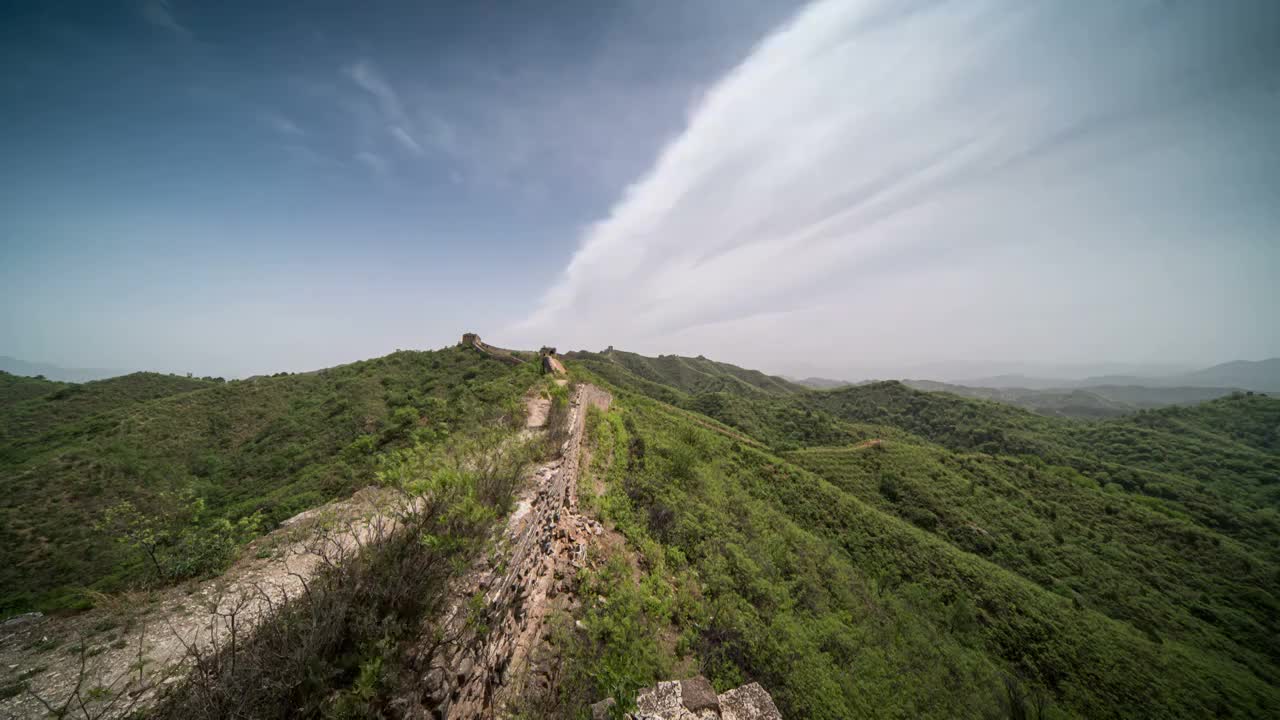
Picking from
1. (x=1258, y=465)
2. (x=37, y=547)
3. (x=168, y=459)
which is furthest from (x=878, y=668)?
(x=1258, y=465)

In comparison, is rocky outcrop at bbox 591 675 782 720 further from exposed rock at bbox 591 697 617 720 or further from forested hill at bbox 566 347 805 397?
forested hill at bbox 566 347 805 397

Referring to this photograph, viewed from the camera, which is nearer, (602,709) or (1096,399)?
(602,709)

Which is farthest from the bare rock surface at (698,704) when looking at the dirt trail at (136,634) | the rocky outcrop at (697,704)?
the dirt trail at (136,634)

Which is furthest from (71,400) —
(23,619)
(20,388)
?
(23,619)

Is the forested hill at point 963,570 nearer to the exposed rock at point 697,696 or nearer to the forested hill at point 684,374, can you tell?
the exposed rock at point 697,696

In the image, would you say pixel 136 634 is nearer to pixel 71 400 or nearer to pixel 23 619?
pixel 23 619

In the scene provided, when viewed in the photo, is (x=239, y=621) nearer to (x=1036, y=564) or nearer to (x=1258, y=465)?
(x=1036, y=564)
